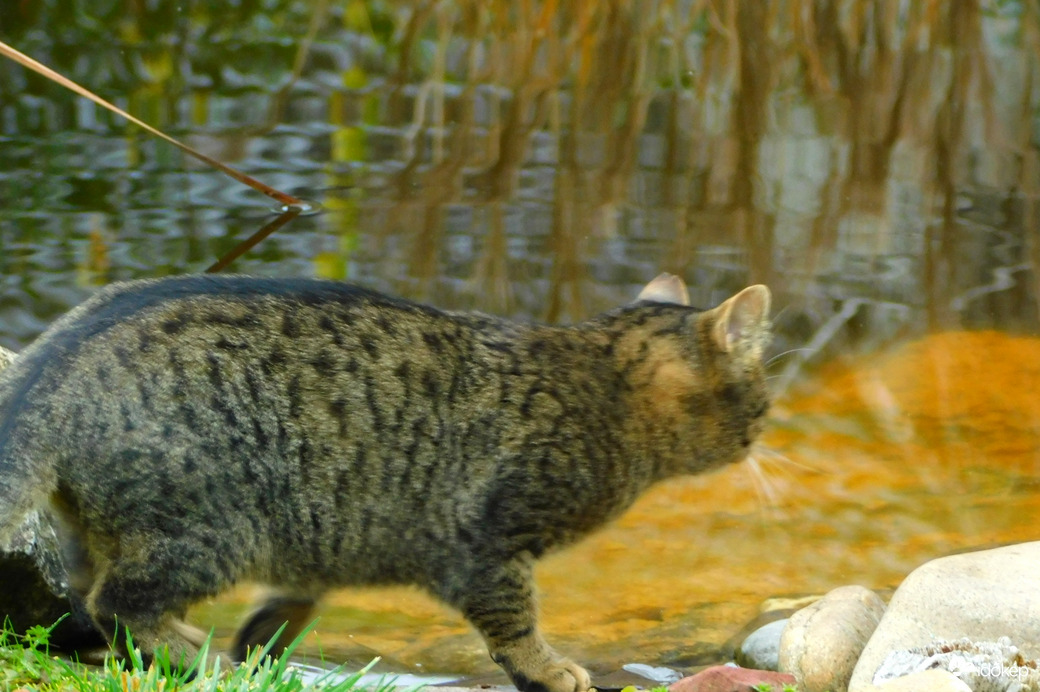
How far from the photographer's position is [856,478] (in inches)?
259

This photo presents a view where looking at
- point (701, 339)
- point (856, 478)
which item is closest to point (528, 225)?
point (856, 478)

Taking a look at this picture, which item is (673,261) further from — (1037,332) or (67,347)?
(67,347)

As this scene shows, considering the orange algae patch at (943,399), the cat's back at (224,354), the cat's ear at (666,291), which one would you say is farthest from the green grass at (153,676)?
the orange algae patch at (943,399)

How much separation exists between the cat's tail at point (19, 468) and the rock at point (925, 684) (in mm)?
2466

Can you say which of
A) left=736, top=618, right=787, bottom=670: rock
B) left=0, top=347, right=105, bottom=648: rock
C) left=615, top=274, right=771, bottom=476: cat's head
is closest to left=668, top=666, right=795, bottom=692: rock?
left=736, top=618, right=787, bottom=670: rock

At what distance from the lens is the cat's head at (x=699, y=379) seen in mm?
4805

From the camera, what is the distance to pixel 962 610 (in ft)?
14.4

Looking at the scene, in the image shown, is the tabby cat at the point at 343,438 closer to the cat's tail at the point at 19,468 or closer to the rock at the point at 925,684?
the cat's tail at the point at 19,468

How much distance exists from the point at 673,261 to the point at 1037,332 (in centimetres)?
232

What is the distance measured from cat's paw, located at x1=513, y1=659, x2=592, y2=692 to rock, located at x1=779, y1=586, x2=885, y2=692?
805 mm

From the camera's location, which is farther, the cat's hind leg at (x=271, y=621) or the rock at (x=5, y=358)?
the cat's hind leg at (x=271, y=621)

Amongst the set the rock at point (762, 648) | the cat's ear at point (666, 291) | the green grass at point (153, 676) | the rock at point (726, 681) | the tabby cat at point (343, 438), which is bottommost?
the rock at point (762, 648)

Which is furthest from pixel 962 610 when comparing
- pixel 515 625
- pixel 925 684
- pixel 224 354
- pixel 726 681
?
pixel 224 354

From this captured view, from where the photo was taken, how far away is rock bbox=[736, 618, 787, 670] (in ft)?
16.6
